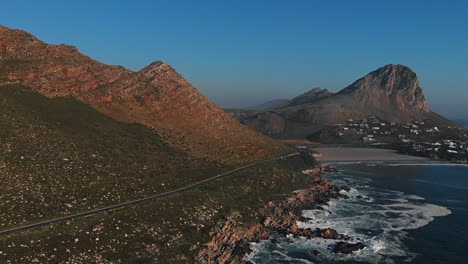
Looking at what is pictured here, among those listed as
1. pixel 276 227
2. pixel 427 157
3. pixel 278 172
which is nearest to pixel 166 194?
pixel 276 227

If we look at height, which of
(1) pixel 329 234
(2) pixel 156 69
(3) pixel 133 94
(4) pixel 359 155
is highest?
(2) pixel 156 69

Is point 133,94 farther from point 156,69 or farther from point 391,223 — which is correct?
point 391,223

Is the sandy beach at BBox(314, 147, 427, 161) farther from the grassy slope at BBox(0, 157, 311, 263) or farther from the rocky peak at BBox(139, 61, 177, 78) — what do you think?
the grassy slope at BBox(0, 157, 311, 263)

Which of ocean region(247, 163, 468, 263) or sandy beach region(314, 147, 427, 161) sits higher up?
sandy beach region(314, 147, 427, 161)

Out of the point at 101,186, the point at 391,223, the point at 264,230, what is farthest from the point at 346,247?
the point at 101,186

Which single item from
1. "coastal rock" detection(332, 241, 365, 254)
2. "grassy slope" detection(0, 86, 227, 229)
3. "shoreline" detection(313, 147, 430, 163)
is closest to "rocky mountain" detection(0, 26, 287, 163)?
"grassy slope" detection(0, 86, 227, 229)

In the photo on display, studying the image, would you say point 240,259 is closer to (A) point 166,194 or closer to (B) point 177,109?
(A) point 166,194

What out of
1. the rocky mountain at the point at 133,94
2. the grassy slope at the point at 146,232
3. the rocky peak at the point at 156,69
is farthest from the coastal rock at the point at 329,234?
the rocky peak at the point at 156,69
